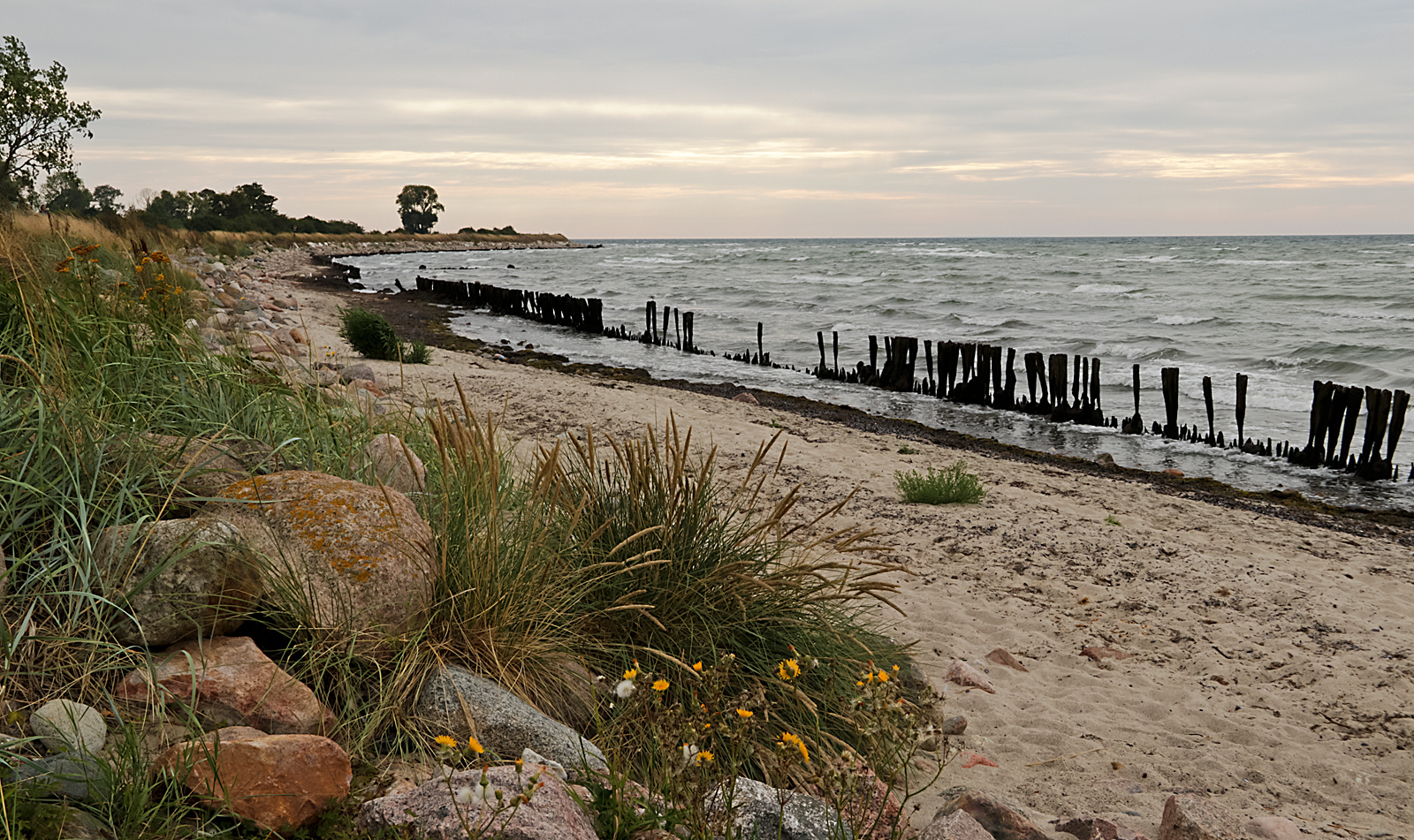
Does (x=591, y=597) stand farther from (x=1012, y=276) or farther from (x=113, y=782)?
(x=1012, y=276)

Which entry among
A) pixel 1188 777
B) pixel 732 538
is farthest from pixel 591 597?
pixel 1188 777

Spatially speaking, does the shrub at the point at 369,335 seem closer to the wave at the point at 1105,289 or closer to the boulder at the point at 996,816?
the boulder at the point at 996,816

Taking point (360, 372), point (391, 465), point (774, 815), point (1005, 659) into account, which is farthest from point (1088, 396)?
point (774, 815)

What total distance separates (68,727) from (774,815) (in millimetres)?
1809

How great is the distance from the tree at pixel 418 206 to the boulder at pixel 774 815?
129 meters

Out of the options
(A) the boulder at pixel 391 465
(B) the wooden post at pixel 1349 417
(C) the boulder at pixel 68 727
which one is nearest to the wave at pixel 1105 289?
(B) the wooden post at pixel 1349 417

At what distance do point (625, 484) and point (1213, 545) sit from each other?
5917mm

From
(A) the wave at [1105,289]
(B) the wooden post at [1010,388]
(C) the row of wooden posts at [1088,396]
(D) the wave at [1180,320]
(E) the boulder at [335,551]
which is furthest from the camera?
(A) the wave at [1105,289]

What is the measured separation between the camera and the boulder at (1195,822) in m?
3.00

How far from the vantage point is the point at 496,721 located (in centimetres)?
260

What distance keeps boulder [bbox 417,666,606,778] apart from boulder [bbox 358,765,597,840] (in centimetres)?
38

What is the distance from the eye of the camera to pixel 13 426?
9.71ft

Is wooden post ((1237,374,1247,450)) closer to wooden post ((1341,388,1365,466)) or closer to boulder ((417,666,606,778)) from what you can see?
wooden post ((1341,388,1365,466))

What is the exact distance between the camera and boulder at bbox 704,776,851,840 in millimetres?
2332
